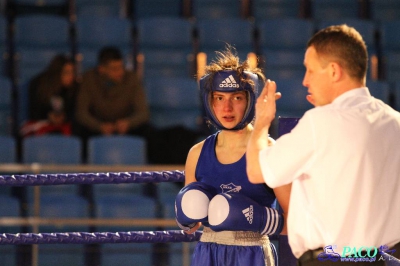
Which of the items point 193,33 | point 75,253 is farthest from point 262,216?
point 193,33

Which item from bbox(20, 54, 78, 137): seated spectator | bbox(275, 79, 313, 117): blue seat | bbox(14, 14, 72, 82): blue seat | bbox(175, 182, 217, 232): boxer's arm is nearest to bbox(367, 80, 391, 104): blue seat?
bbox(275, 79, 313, 117): blue seat

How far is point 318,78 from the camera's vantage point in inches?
89.4

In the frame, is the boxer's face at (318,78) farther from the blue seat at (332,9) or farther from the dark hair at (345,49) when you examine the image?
the blue seat at (332,9)

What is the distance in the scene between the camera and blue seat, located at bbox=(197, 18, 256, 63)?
277 inches

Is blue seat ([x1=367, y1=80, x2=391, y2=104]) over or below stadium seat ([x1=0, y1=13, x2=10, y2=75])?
below

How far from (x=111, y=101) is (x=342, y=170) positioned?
4.10m

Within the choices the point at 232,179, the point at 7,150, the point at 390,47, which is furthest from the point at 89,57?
the point at 232,179

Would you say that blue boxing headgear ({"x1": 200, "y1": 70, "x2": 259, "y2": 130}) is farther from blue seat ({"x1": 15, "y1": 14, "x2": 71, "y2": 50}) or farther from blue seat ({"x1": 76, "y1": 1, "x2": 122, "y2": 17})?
blue seat ({"x1": 76, "y1": 1, "x2": 122, "y2": 17})

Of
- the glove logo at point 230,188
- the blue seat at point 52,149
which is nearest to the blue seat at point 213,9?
the blue seat at point 52,149

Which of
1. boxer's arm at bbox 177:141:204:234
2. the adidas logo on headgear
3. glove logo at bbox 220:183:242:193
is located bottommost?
glove logo at bbox 220:183:242:193

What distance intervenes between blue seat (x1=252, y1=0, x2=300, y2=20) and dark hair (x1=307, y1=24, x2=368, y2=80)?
5.53 meters

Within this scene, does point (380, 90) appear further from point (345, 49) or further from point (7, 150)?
point (345, 49)

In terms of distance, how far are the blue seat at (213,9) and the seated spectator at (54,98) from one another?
5.98 feet

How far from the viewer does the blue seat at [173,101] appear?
6.38m
